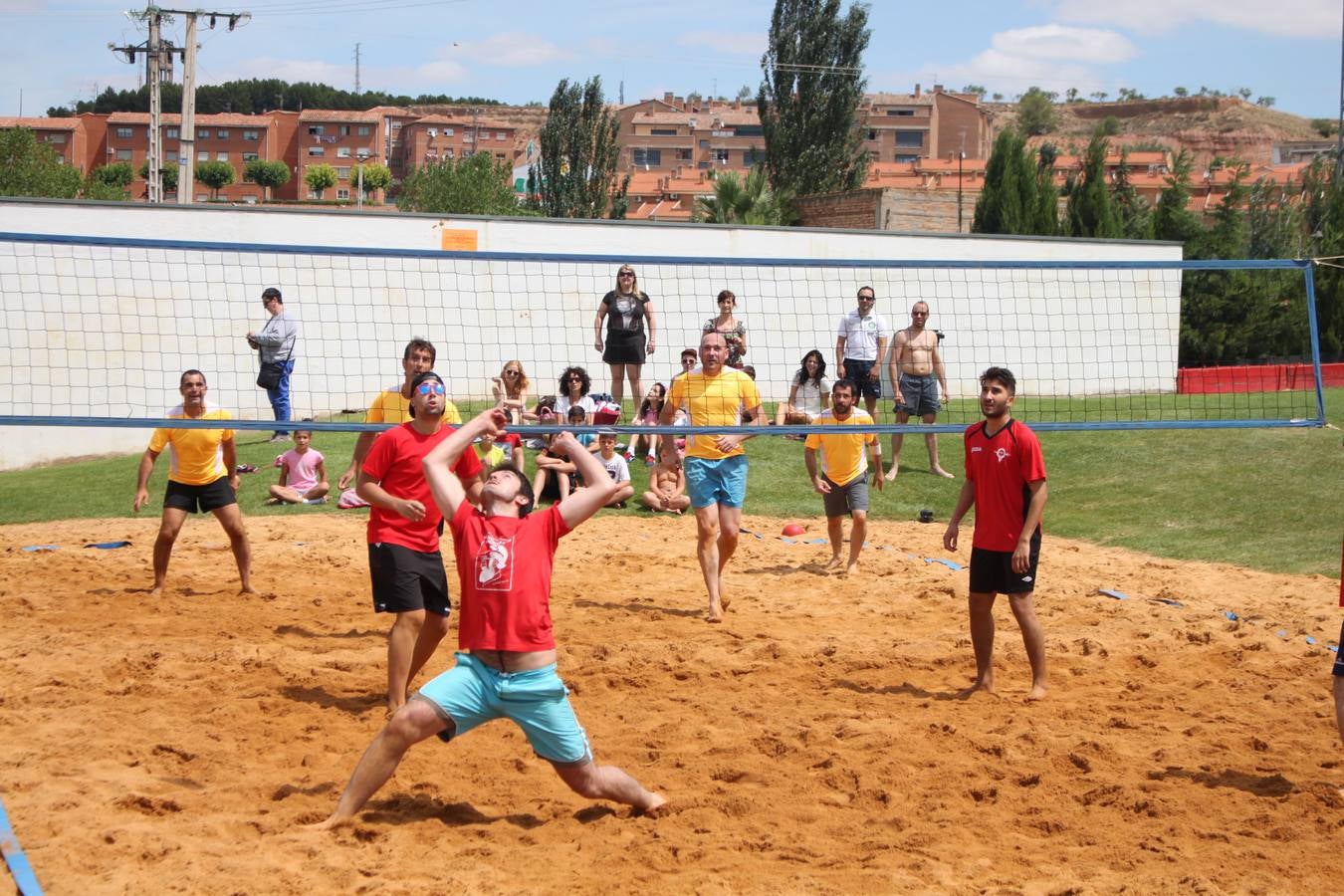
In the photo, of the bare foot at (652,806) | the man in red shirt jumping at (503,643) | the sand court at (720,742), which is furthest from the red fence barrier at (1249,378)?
the man in red shirt jumping at (503,643)

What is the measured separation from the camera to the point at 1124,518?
13.5 metres

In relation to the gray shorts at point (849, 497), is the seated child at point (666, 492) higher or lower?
lower

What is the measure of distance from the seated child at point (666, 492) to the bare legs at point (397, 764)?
8026 mm

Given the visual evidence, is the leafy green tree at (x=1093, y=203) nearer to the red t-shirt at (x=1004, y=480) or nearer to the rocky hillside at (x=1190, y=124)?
the red t-shirt at (x=1004, y=480)

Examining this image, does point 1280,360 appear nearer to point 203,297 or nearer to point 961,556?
point 961,556

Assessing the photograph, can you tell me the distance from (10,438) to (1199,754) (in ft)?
52.0

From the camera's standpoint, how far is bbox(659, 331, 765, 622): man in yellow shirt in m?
9.67

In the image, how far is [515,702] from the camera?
5.32 meters

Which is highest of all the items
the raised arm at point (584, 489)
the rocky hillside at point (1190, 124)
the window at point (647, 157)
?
the rocky hillside at point (1190, 124)

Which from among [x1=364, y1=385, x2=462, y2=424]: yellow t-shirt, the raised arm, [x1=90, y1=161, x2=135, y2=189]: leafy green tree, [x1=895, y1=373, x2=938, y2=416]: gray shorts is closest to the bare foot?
the raised arm

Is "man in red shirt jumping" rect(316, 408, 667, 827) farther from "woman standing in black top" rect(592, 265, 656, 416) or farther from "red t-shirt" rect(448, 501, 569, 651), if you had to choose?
"woman standing in black top" rect(592, 265, 656, 416)

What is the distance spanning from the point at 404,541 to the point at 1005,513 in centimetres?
335

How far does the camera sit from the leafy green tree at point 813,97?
50.5 meters

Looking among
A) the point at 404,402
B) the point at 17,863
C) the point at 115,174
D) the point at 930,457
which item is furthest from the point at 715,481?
the point at 115,174
